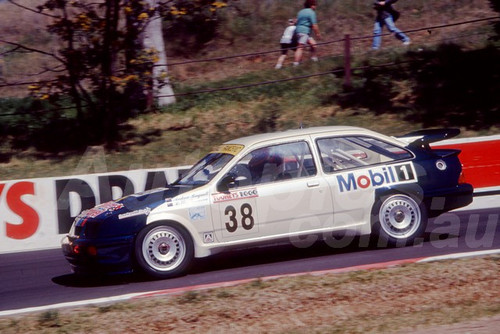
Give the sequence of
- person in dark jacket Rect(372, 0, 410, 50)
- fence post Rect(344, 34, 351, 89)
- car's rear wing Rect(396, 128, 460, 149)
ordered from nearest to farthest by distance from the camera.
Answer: car's rear wing Rect(396, 128, 460, 149) → fence post Rect(344, 34, 351, 89) → person in dark jacket Rect(372, 0, 410, 50)

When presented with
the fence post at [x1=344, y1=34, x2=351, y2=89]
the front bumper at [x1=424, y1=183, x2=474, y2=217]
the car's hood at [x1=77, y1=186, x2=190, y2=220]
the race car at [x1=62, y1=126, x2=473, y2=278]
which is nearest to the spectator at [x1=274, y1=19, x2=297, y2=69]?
the fence post at [x1=344, y1=34, x2=351, y2=89]

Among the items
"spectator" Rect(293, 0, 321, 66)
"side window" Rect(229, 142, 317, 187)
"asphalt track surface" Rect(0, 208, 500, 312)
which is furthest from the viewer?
"spectator" Rect(293, 0, 321, 66)

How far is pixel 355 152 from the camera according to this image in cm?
934

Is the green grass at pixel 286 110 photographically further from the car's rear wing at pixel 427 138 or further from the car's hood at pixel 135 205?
the car's hood at pixel 135 205

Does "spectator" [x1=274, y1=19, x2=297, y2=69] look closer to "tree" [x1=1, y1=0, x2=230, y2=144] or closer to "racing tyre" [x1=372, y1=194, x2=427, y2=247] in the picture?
"tree" [x1=1, y1=0, x2=230, y2=144]

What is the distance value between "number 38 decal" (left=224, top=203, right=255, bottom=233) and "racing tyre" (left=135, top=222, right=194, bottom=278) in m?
0.48

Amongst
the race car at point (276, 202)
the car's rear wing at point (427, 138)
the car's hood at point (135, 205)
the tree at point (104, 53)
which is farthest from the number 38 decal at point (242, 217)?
the tree at point (104, 53)

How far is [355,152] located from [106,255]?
10.6ft

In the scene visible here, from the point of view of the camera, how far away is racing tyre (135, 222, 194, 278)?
27.7ft

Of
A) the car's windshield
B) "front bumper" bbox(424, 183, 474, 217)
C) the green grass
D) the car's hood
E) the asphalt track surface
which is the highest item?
the green grass

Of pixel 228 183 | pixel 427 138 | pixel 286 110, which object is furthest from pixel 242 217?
pixel 286 110

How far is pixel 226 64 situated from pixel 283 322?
1745 cm

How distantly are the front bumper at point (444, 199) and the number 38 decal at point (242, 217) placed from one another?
219 centimetres

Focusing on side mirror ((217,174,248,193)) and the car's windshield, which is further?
the car's windshield
